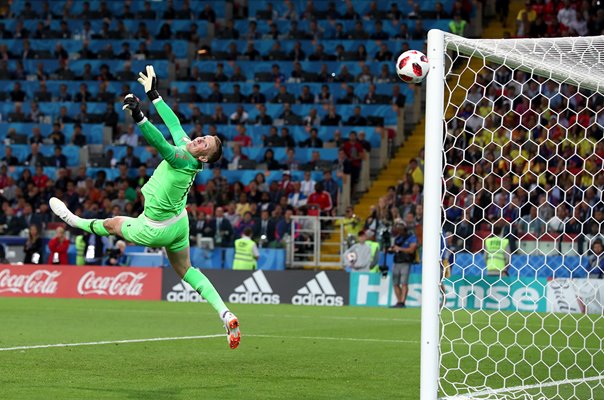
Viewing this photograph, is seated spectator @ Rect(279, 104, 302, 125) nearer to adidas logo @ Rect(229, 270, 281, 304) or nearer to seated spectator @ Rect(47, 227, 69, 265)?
adidas logo @ Rect(229, 270, 281, 304)

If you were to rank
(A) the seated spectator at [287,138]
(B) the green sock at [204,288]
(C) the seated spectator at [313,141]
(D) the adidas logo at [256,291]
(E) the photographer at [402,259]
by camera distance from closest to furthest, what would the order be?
(B) the green sock at [204,288]
(E) the photographer at [402,259]
(D) the adidas logo at [256,291]
(C) the seated spectator at [313,141]
(A) the seated spectator at [287,138]

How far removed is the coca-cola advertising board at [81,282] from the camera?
2408 centimetres

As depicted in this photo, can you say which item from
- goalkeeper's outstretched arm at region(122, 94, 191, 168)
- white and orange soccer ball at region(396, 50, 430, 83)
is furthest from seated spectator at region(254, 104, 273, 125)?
white and orange soccer ball at region(396, 50, 430, 83)

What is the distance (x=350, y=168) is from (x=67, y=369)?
17205mm

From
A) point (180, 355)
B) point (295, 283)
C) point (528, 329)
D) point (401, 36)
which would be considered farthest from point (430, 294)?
point (401, 36)

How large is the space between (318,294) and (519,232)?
14.6 feet

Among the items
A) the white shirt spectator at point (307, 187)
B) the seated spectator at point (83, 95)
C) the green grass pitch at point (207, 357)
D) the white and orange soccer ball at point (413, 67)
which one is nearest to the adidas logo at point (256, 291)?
the green grass pitch at point (207, 357)

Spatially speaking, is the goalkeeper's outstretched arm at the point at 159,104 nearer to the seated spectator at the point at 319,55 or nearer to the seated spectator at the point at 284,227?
the seated spectator at the point at 284,227

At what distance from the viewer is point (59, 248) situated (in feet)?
82.0

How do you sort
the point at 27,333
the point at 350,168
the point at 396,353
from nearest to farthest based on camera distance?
the point at 396,353
the point at 27,333
the point at 350,168

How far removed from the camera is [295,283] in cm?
2342

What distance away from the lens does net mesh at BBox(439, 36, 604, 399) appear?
936cm

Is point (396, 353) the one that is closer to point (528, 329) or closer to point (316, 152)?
point (528, 329)

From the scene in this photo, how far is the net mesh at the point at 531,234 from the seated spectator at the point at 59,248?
341 inches
